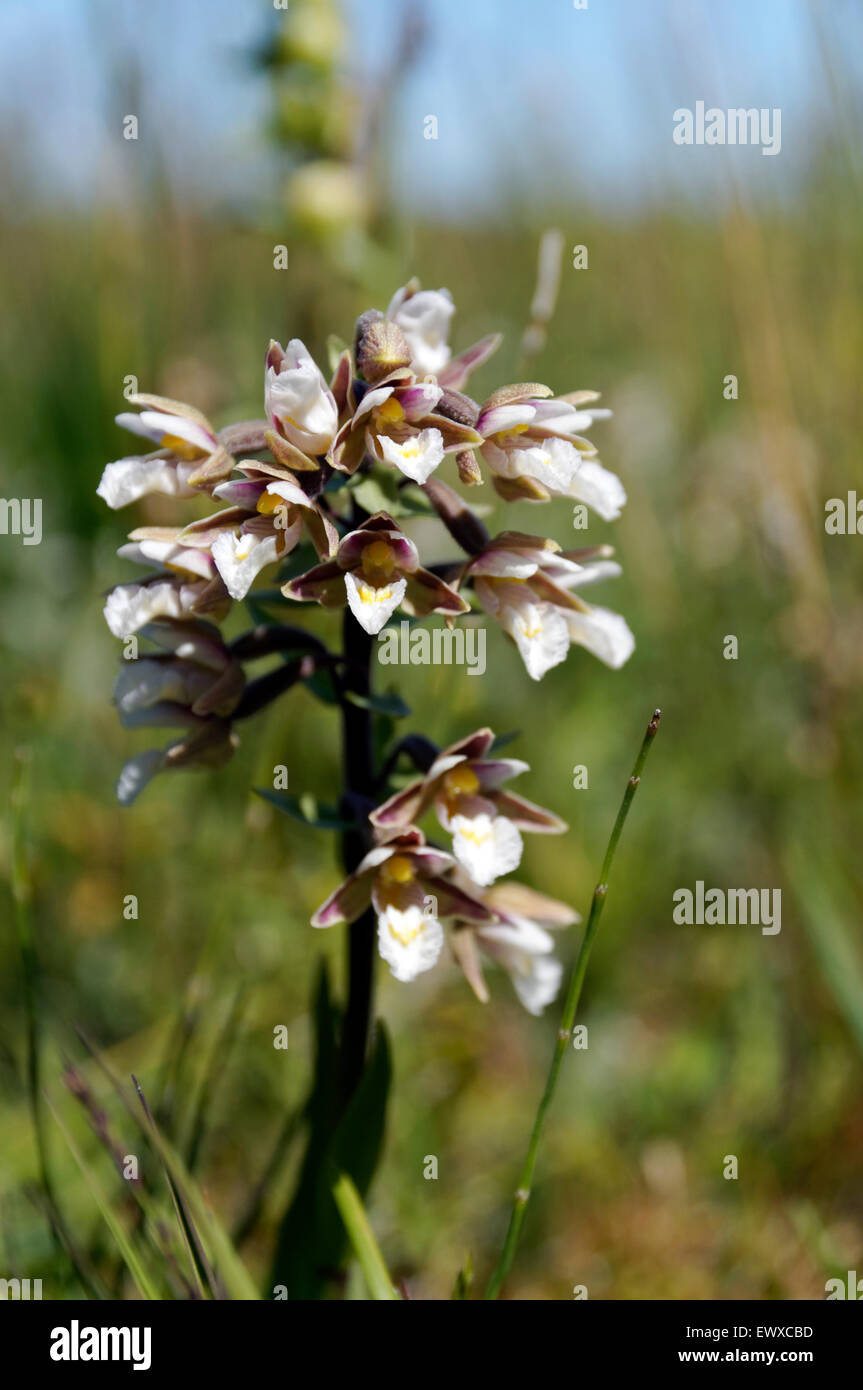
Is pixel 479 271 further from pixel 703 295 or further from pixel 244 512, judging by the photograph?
pixel 244 512

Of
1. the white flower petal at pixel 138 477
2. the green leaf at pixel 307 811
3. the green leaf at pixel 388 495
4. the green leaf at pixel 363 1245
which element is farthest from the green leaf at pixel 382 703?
the green leaf at pixel 363 1245

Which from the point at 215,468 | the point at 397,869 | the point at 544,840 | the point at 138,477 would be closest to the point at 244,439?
the point at 215,468

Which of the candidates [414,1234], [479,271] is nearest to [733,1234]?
[414,1234]

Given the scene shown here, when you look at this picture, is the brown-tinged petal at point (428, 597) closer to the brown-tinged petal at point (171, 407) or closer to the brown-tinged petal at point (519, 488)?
the brown-tinged petal at point (519, 488)

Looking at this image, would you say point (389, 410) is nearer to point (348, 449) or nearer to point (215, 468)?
point (348, 449)

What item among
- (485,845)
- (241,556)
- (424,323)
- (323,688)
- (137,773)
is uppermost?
(424,323)

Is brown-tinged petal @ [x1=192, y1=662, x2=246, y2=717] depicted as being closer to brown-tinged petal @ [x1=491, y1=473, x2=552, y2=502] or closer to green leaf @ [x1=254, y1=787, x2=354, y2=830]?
green leaf @ [x1=254, y1=787, x2=354, y2=830]
